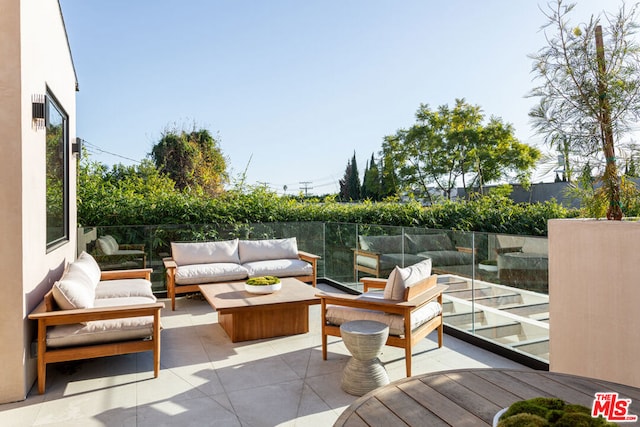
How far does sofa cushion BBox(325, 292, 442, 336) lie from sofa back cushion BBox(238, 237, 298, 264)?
304 cm

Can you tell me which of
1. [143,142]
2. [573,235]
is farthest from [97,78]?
[573,235]

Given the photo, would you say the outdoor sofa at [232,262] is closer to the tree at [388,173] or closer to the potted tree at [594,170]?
the potted tree at [594,170]

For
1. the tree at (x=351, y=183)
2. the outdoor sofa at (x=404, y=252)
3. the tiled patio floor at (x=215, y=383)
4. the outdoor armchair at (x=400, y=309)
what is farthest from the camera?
the tree at (x=351, y=183)

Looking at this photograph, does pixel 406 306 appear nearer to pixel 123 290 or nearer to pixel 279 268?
pixel 123 290

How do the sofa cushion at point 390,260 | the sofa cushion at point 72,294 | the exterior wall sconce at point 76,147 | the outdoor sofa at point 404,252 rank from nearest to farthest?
the sofa cushion at point 72,294 → the outdoor sofa at point 404,252 → the sofa cushion at point 390,260 → the exterior wall sconce at point 76,147

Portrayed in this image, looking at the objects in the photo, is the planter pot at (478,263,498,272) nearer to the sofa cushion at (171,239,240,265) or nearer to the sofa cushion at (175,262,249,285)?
the sofa cushion at (175,262,249,285)

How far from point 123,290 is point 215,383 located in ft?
5.89

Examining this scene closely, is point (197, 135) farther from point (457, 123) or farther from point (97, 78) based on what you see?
point (457, 123)

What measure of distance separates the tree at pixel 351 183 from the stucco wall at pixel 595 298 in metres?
29.7

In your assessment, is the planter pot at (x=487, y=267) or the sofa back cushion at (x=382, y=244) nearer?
the planter pot at (x=487, y=267)

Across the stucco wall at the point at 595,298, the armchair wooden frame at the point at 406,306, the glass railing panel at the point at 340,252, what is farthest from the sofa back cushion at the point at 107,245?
the stucco wall at the point at 595,298

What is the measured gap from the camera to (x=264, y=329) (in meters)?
4.63

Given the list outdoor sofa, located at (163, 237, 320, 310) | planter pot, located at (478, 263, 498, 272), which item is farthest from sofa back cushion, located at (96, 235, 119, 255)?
planter pot, located at (478, 263, 498, 272)

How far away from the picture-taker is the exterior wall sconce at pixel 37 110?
3.41 meters
